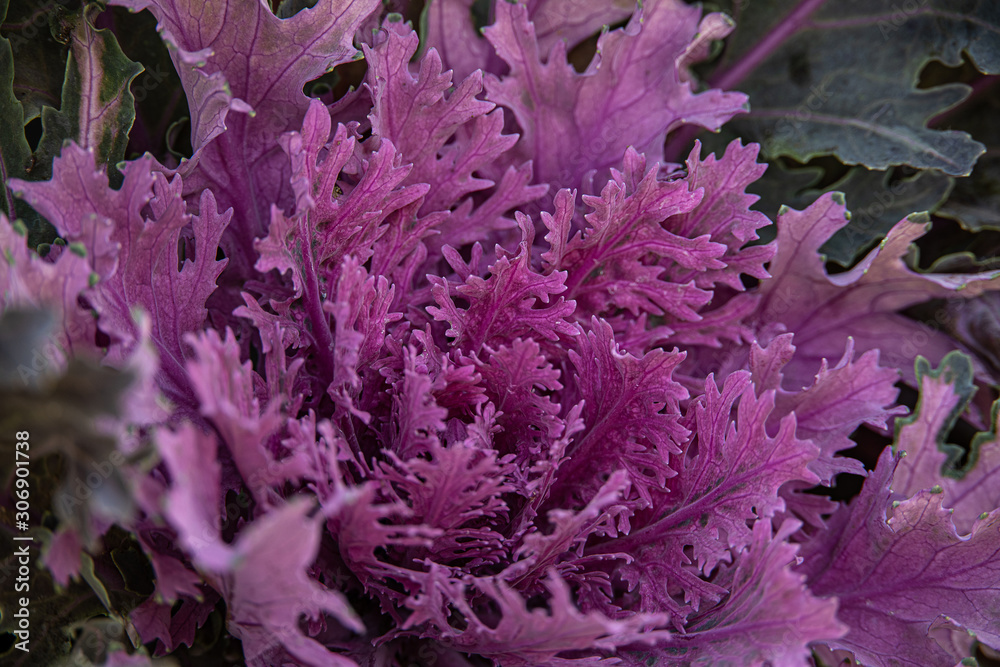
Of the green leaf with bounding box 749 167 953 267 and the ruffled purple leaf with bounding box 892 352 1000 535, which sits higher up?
the green leaf with bounding box 749 167 953 267

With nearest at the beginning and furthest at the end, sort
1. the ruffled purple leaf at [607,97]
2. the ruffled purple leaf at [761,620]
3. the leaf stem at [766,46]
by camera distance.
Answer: the ruffled purple leaf at [761,620] < the ruffled purple leaf at [607,97] < the leaf stem at [766,46]

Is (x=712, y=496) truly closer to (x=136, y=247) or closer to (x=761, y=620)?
(x=761, y=620)

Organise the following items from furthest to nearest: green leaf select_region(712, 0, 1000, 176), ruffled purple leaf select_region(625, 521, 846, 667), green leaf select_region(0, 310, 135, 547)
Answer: green leaf select_region(712, 0, 1000, 176) → ruffled purple leaf select_region(625, 521, 846, 667) → green leaf select_region(0, 310, 135, 547)

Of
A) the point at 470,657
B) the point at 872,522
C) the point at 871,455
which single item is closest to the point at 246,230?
the point at 470,657

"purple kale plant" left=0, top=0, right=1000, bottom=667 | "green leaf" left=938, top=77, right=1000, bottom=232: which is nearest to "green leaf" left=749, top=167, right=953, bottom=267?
"green leaf" left=938, top=77, right=1000, bottom=232

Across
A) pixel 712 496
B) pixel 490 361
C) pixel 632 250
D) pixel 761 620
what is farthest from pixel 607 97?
pixel 761 620

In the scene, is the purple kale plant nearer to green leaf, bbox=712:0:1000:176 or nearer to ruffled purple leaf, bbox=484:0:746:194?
ruffled purple leaf, bbox=484:0:746:194

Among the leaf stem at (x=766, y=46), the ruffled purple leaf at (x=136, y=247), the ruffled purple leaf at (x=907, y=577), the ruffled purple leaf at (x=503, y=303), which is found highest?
the ruffled purple leaf at (x=136, y=247)

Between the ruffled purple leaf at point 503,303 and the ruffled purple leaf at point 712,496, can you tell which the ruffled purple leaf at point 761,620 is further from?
the ruffled purple leaf at point 503,303

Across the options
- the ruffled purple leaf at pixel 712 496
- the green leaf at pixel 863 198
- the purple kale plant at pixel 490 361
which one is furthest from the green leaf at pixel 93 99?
the green leaf at pixel 863 198
